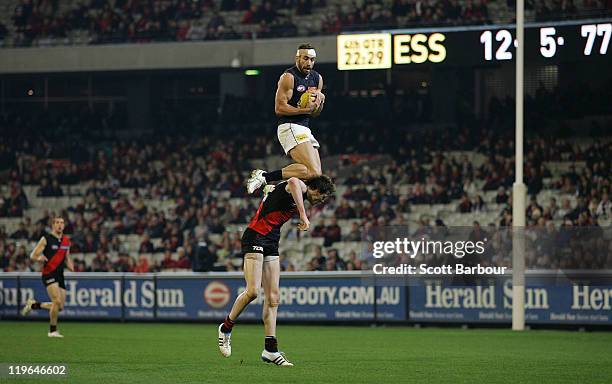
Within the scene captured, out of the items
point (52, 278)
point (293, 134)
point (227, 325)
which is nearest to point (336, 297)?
point (52, 278)

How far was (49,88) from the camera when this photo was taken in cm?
4262

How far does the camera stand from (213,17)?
36.8 meters

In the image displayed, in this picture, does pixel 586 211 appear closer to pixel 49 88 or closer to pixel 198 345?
pixel 198 345

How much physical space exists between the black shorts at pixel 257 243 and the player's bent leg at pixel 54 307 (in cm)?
781

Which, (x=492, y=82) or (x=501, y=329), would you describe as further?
(x=492, y=82)

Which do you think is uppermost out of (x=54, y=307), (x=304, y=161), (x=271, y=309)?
(x=304, y=161)

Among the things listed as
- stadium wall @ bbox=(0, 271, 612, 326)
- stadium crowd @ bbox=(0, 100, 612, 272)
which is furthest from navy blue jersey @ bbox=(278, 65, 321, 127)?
stadium crowd @ bbox=(0, 100, 612, 272)

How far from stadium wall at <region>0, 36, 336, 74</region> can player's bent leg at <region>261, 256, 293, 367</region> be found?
2180 centimetres

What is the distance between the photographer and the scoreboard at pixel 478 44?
27281 millimetres

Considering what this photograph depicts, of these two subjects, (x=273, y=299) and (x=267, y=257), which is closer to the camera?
(x=273, y=299)

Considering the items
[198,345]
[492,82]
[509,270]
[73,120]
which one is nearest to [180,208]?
Answer: [73,120]

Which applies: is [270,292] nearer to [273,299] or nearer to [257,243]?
[273,299]

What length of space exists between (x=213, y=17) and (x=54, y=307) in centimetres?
1866

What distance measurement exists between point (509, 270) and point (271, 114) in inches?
643
